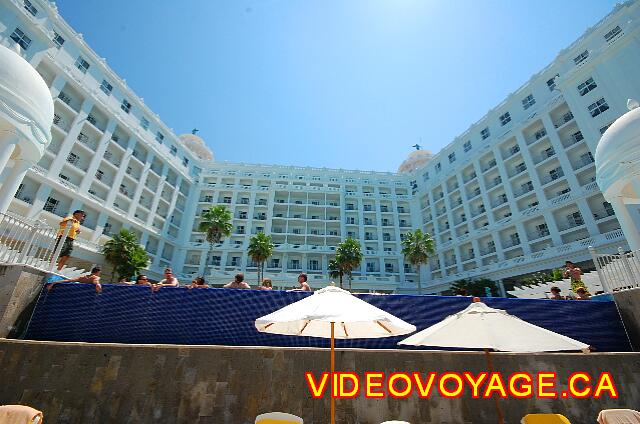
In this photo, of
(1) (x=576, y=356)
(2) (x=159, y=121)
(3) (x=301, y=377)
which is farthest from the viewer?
(2) (x=159, y=121)

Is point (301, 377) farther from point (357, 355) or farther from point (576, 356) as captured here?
point (576, 356)

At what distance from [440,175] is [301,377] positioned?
4999 cm

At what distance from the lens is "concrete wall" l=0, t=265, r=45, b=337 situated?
661cm

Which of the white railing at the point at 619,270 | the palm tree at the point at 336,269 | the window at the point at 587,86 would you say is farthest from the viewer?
the palm tree at the point at 336,269

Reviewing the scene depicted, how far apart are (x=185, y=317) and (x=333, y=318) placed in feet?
16.8

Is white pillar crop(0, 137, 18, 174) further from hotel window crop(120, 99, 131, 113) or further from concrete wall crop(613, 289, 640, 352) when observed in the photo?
hotel window crop(120, 99, 131, 113)

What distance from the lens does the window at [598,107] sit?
29.5m

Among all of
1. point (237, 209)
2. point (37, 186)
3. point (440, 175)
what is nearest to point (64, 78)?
point (37, 186)

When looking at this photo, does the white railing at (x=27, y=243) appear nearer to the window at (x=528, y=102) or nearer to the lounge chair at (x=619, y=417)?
the lounge chair at (x=619, y=417)

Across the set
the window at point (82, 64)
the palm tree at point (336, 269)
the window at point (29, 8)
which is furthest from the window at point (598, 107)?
the window at point (29, 8)

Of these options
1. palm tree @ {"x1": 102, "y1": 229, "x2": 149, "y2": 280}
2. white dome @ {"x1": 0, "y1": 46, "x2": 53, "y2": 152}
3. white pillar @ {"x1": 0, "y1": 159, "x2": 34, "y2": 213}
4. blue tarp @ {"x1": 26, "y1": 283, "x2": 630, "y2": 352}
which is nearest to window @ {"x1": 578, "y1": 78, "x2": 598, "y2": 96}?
blue tarp @ {"x1": 26, "y1": 283, "x2": 630, "y2": 352}

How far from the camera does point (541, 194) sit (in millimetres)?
34938

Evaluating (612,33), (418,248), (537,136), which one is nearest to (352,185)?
(418,248)

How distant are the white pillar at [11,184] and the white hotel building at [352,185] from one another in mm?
23875
